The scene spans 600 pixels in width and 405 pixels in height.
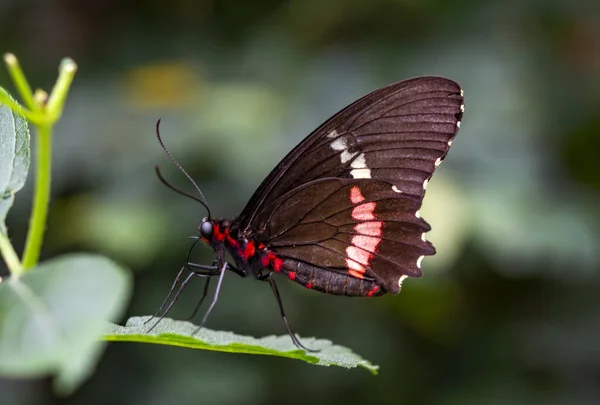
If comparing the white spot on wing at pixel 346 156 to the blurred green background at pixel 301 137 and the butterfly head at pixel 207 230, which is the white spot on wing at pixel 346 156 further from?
the blurred green background at pixel 301 137

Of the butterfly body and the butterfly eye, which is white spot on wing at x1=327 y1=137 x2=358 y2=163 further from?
the butterfly eye

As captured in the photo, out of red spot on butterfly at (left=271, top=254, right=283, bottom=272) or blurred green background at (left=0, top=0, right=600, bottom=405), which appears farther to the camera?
blurred green background at (left=0, top=0, right=600, bottom=405)

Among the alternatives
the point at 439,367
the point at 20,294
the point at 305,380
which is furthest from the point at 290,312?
the point at 20,294

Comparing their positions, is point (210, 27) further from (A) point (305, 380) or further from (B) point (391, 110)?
(B) point (391, 110)

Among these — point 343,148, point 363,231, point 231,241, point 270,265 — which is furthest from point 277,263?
point 343,148

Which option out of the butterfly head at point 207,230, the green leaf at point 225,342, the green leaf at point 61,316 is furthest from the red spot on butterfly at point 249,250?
the green leaf at point 61,316

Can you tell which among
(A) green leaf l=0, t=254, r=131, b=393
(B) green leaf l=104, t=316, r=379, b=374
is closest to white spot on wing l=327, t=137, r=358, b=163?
(B) green leaf l=104, t=316, r=379, b=374

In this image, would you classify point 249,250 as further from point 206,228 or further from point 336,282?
point 336,282
